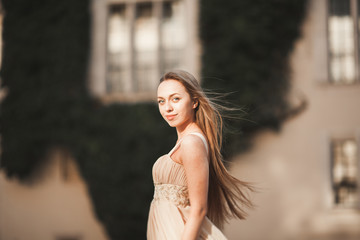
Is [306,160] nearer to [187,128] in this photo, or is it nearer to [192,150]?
[187,128]

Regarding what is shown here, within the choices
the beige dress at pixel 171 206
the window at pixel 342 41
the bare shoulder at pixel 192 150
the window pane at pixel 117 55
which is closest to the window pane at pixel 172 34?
the window pane at pixel 117 55

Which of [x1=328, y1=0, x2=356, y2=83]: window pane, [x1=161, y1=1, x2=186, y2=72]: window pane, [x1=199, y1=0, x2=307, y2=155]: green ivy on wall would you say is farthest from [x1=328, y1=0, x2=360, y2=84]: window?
[x1=161, y1=1, x2=186, y2=72]: window pane

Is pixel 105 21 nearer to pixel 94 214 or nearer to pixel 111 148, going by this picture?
pixel 111 148

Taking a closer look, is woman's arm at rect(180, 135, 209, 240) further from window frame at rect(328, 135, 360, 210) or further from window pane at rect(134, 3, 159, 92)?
window pane at rect(134, 3, 159, 92)

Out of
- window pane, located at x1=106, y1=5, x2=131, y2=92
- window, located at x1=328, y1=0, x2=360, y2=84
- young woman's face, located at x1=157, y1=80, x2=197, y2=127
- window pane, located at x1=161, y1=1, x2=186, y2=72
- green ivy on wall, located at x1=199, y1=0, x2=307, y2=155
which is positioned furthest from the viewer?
window pane, located at x1=106, y1=5, x2=131, y2=92

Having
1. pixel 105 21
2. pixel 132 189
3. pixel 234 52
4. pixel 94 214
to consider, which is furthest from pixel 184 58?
pixel 94 214

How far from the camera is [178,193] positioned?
8.09 feet

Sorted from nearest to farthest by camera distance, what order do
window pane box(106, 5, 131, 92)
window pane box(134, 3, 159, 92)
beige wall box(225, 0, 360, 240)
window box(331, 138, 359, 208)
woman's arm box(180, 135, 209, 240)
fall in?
1. woman's arm box(180, 135, 209, 240)
2. beige wall box(225, 0, 360, 240)
3. window box(331, 138, 359, 208)
4. window pane box(134, 3, 159, 92)
5. window pane box(106, 5, 131, 92)

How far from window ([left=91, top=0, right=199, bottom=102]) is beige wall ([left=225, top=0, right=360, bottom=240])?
111 inches

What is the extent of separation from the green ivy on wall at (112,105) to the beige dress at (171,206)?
719 cm

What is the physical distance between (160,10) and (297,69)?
11.5 ft

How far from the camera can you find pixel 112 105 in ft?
34.7

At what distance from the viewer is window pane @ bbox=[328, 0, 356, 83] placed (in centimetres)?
1045

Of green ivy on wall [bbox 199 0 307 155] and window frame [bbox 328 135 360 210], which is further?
window frame [bbox 328 135 360 210]
